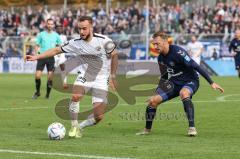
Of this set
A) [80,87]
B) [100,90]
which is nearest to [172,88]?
[100,90]

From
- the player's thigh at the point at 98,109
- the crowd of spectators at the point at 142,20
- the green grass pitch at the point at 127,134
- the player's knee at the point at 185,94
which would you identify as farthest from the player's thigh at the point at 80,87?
the crowd of spectators at the point at 142,20

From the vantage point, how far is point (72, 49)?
41.9 ft

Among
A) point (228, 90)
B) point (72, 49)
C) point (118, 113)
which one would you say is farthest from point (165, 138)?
point (228, 90)

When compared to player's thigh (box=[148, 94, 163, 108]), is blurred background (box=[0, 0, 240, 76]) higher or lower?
lower

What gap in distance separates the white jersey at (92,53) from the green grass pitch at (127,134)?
3.69 ft

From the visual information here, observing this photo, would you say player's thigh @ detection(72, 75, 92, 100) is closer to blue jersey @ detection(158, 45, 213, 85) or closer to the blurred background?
blue jersey @ detection(158, 45, 213, 85)

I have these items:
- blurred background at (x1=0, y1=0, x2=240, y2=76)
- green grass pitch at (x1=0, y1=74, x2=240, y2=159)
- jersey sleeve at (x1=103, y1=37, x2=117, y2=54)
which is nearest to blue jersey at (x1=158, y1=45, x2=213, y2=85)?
jersey sleeve at (x1=103, y1=37, x2=117, y2=54)

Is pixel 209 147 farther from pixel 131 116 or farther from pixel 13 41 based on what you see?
pixel 13 41

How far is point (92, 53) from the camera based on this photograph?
1277 cm

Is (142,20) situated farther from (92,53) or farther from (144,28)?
(92,53)

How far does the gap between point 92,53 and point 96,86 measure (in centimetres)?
60

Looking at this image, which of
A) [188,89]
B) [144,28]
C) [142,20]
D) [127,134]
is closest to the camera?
[188,89]

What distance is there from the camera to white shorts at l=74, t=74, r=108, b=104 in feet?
41.5

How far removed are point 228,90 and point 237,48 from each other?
5385mm
